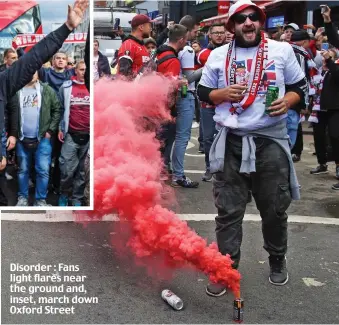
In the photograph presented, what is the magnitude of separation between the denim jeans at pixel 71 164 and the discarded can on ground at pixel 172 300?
1579mm

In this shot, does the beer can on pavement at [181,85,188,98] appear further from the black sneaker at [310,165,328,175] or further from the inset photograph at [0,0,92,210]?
the black sneaker at [310,165,328,175]

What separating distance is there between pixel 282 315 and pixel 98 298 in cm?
114

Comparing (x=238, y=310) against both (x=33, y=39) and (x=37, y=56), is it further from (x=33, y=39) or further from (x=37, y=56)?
(x=33, y=39)

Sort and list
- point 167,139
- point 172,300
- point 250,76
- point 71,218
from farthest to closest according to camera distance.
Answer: point 167,139 → point 71,218 → point 250,76 → point 172,300

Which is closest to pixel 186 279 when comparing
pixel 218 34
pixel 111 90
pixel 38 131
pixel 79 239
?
pixel 79 239

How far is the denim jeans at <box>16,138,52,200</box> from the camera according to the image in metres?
4.69

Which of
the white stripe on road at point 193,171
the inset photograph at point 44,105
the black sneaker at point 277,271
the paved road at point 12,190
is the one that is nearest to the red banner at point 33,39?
the inset photograph at point 44,105

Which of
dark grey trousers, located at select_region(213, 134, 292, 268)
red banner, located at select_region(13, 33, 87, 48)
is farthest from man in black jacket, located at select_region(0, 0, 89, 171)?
dark grey trousers, located at select_region(213, 134, 292, 268)

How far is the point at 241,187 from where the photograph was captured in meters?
3.75

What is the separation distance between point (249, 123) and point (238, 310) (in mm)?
1162

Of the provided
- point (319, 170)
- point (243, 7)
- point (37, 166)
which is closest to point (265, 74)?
point (243, 7)

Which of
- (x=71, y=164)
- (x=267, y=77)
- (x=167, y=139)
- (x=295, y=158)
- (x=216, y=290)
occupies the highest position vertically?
(x=267, y=77)

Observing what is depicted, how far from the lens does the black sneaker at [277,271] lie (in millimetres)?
3916

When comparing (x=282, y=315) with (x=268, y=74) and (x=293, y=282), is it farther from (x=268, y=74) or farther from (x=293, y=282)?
(x=268, y=74)
